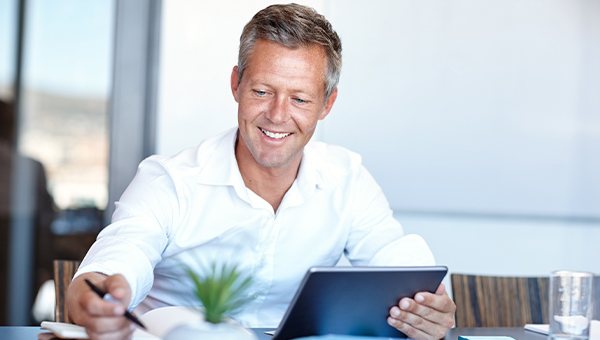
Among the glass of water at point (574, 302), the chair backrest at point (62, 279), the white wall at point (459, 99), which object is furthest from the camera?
the white wall at point (459, 99)

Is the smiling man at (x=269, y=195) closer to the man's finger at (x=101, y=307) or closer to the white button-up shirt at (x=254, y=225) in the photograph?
the white button-up shirt at (x=254, y=225)

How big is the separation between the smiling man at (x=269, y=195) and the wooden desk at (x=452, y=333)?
1.02 feet

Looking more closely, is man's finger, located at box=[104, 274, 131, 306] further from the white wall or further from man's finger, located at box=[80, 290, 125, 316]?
the white wall

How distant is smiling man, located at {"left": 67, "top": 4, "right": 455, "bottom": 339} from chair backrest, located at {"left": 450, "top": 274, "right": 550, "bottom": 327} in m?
0.26

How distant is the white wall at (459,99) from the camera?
289 centimetres

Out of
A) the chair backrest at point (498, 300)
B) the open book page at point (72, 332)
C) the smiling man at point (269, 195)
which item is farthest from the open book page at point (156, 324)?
the chair backrest at point (498, 300)

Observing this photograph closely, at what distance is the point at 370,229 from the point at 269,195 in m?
0.35

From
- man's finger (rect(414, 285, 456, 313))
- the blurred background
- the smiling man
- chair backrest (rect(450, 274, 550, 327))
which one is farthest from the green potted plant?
the blurred background

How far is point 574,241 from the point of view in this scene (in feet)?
9.61

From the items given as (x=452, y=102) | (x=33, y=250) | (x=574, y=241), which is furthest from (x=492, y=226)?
(x=33, y=250)

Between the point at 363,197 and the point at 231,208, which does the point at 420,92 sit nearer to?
the point at 363,197

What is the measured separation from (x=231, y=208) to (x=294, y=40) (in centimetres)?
54

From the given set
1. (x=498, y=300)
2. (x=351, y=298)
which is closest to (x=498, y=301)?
(x=498, y=300)

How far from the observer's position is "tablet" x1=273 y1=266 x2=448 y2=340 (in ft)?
3.55
